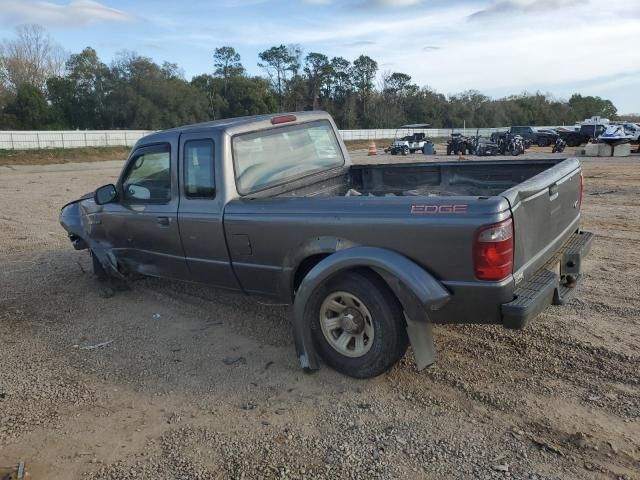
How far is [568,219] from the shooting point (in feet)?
14.5

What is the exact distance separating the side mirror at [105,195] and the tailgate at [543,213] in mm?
3921

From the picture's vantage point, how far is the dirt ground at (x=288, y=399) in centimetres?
302

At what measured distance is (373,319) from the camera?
3.65 metres

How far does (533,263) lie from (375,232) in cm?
110

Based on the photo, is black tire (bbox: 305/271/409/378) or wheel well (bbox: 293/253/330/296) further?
wheel well (bbox: 293/253/330/296)

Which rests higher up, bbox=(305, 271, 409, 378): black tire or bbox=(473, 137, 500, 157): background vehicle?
bbox=(473, 137, 500, 157): background vehicle

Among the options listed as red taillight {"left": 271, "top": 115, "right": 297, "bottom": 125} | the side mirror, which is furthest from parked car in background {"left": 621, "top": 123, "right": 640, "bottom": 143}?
the side mirror

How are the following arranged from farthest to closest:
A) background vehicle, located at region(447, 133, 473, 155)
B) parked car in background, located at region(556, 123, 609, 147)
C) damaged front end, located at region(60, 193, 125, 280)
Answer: parked car in background, located at region(556, 123, 609, 147) → background vehicle, located at region(447, 133, 473, 155) → damaged front end, located at region(60, 193, 125, 280)

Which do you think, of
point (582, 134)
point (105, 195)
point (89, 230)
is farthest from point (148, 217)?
point (582, 134)

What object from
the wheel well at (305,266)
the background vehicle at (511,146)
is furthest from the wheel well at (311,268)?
Answer: the background vehicle at (511,146)

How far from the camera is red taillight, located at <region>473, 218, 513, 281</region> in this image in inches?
125

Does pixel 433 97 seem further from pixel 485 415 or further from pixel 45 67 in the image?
pixel 485 415

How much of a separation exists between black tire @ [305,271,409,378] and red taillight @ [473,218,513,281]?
652 millimetres

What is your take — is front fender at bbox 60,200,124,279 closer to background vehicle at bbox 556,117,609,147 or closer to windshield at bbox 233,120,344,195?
windshield at bbox 233,120,344,195
